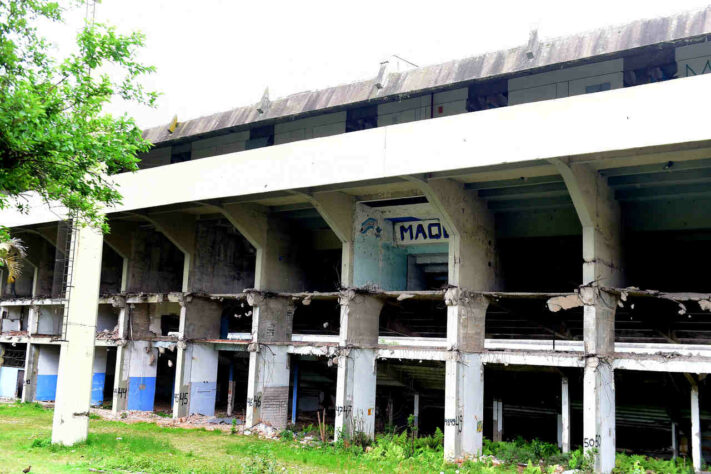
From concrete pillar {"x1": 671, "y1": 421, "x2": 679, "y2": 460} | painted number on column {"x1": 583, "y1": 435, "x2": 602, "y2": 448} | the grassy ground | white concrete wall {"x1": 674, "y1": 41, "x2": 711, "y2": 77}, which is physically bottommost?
the grassy ground

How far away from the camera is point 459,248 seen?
17.1 metres

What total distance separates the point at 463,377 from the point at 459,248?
338 cm

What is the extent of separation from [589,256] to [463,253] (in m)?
3.35

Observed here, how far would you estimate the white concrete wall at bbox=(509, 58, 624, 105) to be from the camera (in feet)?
54.9

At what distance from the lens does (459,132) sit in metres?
15.1

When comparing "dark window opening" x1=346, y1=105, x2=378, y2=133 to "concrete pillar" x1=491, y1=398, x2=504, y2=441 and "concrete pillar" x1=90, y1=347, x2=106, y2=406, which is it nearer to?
"concrete pillar" x1=491, y1=398, x2=504, y2=441

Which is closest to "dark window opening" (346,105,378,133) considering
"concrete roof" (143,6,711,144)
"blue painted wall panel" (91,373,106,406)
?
"concrete roof" (143,6,711,144)

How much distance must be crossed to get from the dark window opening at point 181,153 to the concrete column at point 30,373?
10.8m

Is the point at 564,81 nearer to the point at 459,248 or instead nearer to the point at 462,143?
the point at 462,143

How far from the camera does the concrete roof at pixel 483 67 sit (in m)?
14.8

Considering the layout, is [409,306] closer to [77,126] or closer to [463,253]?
[463,253]

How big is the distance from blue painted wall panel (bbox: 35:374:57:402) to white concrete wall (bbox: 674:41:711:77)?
89.4 ft

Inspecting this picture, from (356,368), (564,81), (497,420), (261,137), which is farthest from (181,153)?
(497,420)

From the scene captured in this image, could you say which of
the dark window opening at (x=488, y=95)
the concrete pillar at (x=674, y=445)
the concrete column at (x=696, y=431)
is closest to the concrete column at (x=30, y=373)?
the dark window opening at (x=488, y=95)
